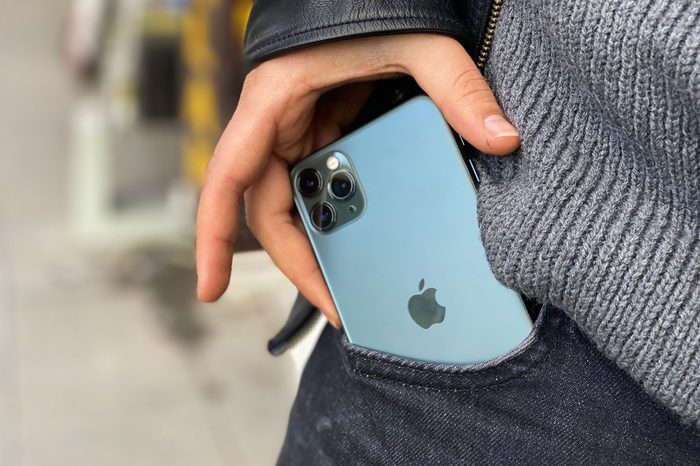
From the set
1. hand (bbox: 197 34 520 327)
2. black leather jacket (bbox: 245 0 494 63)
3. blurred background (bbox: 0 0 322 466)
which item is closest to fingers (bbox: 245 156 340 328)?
hand (bbox: 197 34 520 327)

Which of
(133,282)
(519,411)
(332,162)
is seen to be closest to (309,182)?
(332,162)

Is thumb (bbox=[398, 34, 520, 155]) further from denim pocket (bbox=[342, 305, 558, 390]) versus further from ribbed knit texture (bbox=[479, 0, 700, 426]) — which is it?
denim pocket (bbox=[342, 305, 558, 390])

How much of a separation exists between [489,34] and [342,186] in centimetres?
19

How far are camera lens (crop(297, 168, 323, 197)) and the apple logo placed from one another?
0.14 meters

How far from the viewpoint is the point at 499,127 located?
53 centimetres

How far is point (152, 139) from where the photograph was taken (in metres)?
2.96

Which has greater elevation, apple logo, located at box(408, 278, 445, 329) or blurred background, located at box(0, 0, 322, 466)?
apple logo, located at box(408, 278, 445, 329)

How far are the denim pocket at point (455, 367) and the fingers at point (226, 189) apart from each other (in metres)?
0.14

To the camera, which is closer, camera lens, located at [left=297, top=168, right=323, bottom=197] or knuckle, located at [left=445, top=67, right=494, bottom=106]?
knuckle, located at [left=445, top=67, right=494, bottom=106]

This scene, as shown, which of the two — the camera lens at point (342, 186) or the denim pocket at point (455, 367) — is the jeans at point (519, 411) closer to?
the denim pocket at point (455, 367)

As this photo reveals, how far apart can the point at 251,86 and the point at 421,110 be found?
0.15 m

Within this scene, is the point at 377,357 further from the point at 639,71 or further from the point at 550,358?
the point at 639,71

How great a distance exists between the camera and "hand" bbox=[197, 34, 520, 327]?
0.56 m

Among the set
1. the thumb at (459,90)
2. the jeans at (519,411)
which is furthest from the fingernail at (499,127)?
the jeans at (519,411)
